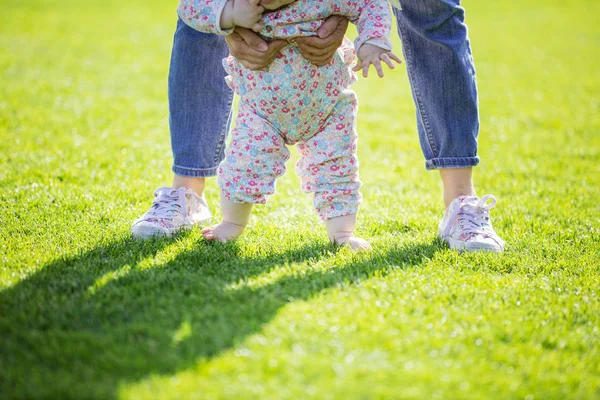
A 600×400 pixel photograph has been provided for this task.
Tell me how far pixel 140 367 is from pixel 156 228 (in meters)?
1.03

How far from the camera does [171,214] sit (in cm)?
257

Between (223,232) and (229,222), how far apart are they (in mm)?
49

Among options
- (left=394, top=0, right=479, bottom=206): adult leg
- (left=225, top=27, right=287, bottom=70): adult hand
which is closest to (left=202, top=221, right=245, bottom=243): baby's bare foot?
(left=225, top=27, right=287, bottom=70): adult hand

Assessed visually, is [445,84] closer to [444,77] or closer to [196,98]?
[444,77]

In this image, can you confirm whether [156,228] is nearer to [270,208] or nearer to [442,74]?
[270,208]

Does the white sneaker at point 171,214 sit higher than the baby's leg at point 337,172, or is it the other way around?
the baby's leg at point 337,172

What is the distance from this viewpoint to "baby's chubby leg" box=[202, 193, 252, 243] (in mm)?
2475

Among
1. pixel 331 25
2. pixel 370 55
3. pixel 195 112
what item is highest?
pixel 331 25

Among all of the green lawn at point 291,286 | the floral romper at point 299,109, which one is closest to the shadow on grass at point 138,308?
the green lawn at point 291,286

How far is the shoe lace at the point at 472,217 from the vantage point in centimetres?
249

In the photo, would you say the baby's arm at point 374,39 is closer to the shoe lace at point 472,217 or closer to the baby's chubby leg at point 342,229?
the baby's chubby leg at point 342,229

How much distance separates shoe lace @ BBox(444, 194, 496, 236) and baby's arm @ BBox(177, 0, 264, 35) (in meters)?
1.01

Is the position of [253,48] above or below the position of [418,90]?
above

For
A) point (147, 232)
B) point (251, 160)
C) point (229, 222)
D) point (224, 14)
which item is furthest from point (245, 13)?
point (147, 232)
